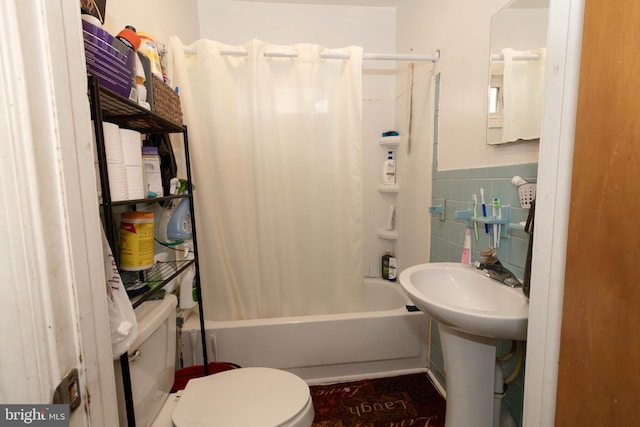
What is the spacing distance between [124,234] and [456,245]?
143cm

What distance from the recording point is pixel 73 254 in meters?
0.41

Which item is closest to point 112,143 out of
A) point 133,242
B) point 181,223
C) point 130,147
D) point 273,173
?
point 130,147

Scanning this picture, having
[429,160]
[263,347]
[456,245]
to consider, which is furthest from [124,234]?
[429,160]

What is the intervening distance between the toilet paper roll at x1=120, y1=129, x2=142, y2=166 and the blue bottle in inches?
21.0

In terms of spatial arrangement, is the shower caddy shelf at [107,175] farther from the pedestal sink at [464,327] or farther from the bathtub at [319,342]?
the pedestal sink at [464,327]

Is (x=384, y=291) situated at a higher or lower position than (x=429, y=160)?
lower

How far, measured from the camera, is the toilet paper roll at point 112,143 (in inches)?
28.8

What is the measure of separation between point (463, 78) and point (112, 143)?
1.48m

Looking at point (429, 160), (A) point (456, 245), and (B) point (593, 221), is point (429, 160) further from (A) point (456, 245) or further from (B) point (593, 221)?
(B) point (593, 221)

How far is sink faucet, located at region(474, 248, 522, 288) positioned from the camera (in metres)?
1.02

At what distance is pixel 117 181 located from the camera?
76 centimetres

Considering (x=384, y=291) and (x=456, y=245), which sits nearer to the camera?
(x=456, y=245)

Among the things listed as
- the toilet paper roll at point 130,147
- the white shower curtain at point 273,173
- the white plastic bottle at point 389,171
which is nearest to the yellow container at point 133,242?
the toilet paper roll at point 130,147

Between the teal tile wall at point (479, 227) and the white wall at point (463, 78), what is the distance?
49 mm
